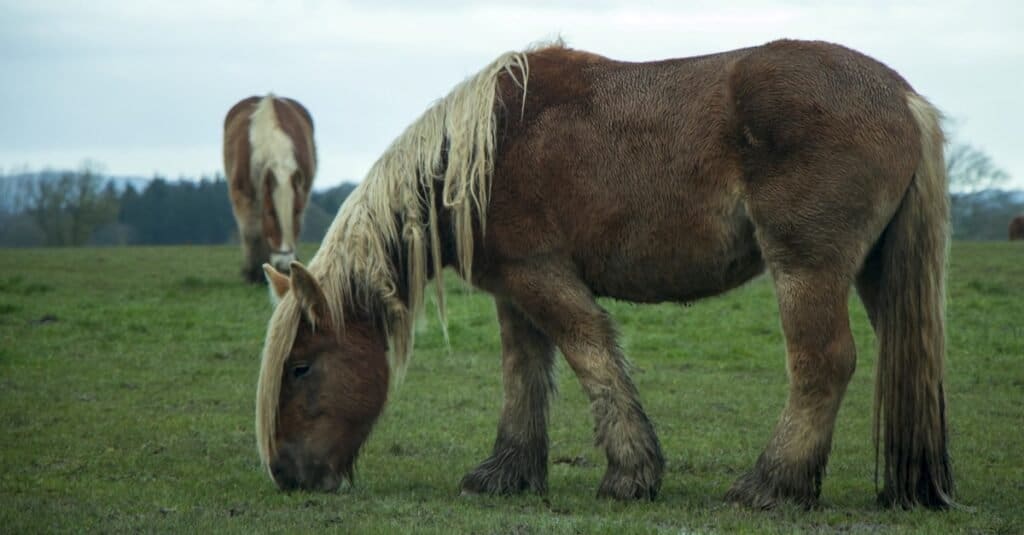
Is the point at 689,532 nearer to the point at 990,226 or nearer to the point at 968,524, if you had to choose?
the point at 968,524

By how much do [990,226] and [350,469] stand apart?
141 ft

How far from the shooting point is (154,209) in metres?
50.6

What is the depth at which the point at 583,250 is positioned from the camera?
6.10 metres

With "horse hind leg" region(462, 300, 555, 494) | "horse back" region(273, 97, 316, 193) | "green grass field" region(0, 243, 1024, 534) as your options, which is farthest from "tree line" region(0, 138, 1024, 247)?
"horse hind leg" region(462, 300, 555, 494)

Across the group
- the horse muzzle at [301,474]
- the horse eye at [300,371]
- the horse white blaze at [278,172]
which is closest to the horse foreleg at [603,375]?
the horse eye at [300,371]

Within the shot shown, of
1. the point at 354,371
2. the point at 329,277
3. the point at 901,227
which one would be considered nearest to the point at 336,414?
the point at 354,371

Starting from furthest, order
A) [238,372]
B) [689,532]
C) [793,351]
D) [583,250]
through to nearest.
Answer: [238,372] < [583,250] < [793,351] < [689,532]

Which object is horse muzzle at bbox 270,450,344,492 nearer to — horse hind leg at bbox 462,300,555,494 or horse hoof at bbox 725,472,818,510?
horse hind leg at bbox 462,300,555,494

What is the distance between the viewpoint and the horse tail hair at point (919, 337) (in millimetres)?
5754

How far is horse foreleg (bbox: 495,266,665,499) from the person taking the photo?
5.99 meters

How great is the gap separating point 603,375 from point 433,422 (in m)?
3.25

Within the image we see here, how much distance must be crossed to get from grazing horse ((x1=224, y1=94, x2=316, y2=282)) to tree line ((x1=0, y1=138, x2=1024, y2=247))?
765 inches

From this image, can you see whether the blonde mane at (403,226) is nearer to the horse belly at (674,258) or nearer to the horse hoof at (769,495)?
the horse belly at (674,258)

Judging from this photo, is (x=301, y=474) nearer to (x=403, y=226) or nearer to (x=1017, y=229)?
(x=403, y=226)
